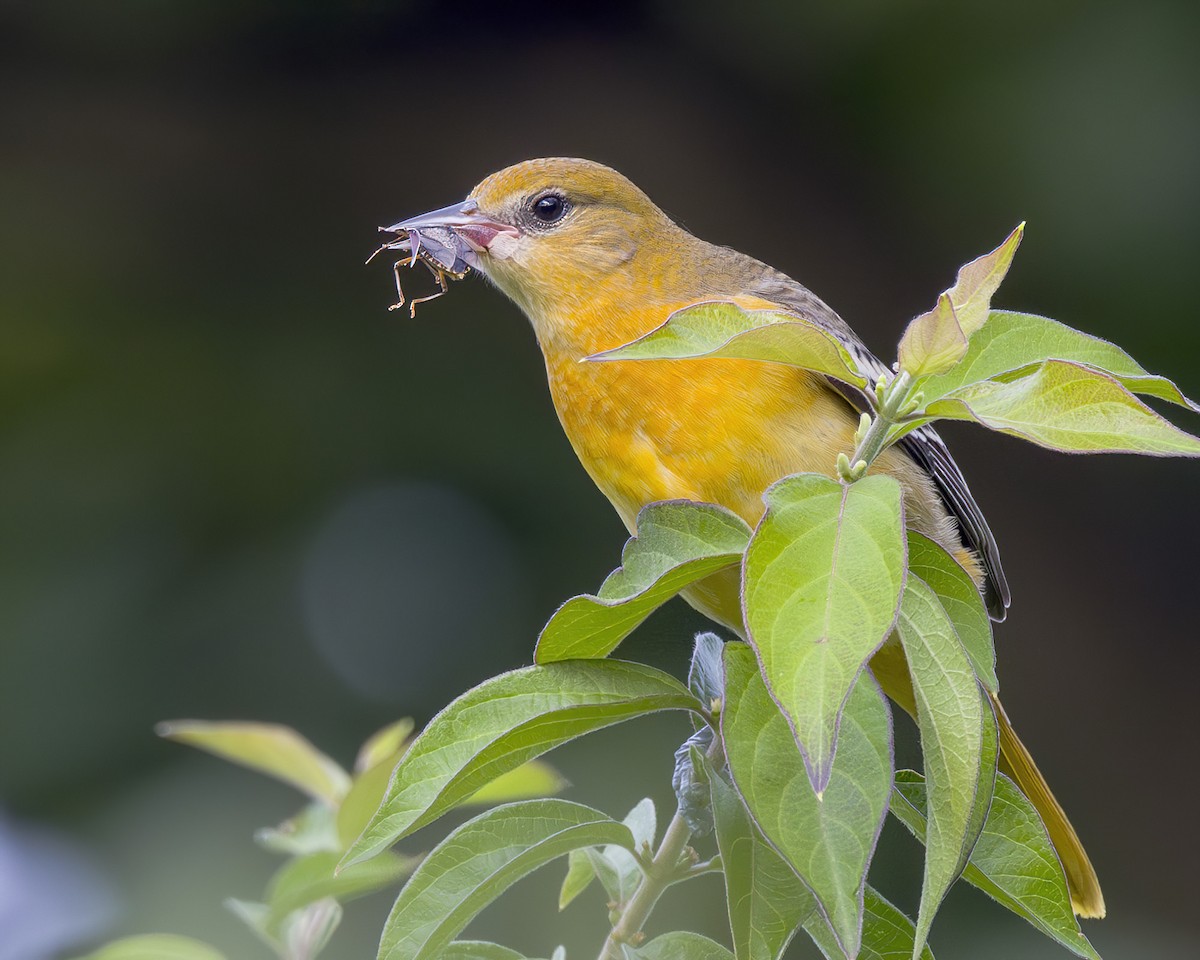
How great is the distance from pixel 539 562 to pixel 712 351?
3332mm

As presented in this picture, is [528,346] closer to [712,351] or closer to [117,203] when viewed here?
[117,203]

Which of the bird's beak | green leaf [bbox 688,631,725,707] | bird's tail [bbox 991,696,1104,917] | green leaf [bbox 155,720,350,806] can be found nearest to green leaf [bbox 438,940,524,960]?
green leaf [bbox 688,631,725,707]

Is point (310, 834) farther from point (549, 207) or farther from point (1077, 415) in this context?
point (549, 207)

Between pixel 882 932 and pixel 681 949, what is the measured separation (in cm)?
20

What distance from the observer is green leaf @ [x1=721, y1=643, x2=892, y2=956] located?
1.05 m

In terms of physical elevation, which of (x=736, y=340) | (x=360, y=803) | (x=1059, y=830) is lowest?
(x=1059, y=830)

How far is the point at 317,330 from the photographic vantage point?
15.5 feet

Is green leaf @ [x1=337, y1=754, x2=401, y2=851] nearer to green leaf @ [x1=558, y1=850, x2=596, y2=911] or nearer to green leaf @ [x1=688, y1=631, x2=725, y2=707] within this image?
green leaf @ [x1=558, y1=850, x2=596, y2=911]

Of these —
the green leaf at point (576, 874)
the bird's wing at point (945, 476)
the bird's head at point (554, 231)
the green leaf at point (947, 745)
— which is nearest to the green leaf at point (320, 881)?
the green leaf at point (576, 874)

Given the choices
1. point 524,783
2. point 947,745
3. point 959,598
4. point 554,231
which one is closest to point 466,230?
point 554,231

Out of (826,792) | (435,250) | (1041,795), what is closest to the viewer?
(826,792)

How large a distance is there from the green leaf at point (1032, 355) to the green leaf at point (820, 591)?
0.46 feet

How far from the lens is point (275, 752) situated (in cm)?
206

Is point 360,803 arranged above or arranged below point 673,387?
below
